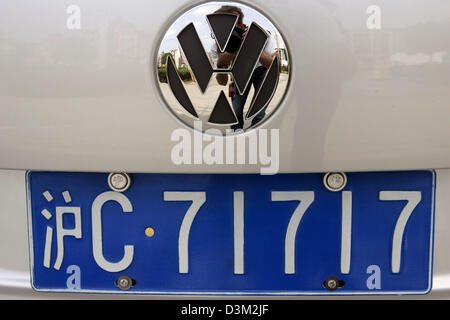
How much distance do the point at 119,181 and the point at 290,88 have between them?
49cm

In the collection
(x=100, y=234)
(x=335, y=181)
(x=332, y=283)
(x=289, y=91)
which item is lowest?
(x=332, y=283)

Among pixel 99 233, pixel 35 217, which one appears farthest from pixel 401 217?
pixel 35 217

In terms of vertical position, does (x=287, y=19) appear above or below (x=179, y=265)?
above

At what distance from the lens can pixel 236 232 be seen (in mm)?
1151

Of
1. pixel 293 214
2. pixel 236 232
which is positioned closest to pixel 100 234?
pixel 236 232

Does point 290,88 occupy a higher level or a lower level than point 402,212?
higher

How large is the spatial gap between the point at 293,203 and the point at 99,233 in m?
0.51

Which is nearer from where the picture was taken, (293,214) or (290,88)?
(290,88)

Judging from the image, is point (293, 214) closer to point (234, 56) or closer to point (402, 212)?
point (402, 212)

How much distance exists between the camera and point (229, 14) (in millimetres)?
942

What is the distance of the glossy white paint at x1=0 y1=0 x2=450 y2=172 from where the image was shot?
95cm

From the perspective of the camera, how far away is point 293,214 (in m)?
1.14

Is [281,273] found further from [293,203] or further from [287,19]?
[287,19]

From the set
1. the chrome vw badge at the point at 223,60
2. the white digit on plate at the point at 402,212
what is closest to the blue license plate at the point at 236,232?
the white digit on plate at the point at 402,212
